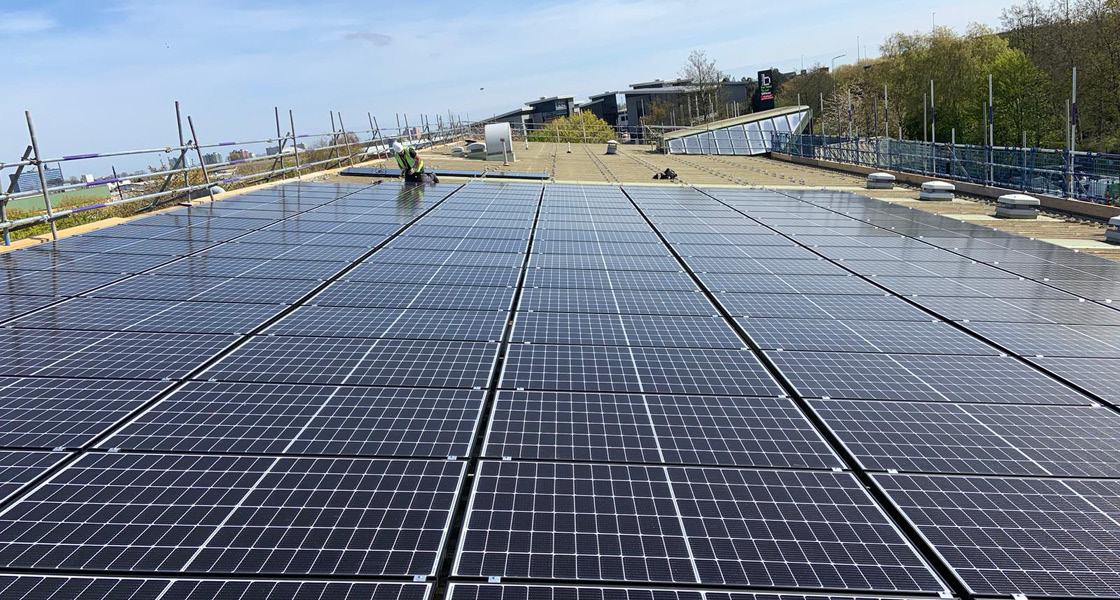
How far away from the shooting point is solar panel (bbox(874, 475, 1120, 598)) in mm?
3705

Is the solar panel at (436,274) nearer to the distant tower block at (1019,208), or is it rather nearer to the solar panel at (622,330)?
the solar panel at (622,330)

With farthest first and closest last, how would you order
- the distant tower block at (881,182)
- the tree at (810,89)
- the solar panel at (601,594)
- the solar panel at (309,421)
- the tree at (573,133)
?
the tree at (810,89) → the tree at (573,133) → the distant tower block at (881,182) → the solar panel at (309,421) → the solar panel at (601,594)

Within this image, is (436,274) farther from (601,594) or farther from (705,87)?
(705,87)

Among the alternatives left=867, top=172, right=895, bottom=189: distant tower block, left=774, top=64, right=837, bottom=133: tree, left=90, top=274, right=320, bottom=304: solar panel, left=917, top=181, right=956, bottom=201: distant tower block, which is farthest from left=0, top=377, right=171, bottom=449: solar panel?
left=774, top=64, right=837, bottom=133: tree

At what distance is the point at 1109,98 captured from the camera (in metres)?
54.0

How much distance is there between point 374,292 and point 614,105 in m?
146

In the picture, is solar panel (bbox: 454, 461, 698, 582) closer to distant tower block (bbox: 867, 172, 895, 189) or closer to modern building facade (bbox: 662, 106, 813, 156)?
distant tower block (bbox: 867, 172, 895, 189)

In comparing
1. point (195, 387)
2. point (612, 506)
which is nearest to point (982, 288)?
point (612, 506)

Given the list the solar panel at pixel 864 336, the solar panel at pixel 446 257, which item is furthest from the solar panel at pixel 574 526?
the solar panel at pixel 446 257

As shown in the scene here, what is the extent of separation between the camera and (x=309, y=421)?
5.36m

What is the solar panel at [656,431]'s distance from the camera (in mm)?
4961

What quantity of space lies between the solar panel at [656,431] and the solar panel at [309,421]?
Result: 407mm

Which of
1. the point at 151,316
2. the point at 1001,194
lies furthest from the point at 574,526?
the point at 1001,194

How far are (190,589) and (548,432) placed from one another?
2.67 m
